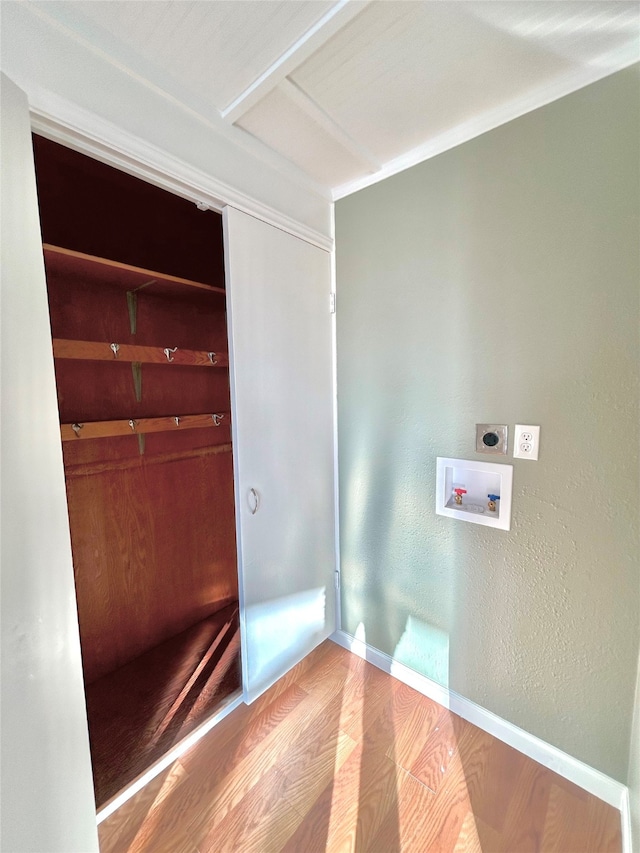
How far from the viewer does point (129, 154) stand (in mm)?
1097

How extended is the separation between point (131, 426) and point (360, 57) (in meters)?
1.62

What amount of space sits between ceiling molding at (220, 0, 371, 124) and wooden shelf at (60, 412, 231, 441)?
1293mm

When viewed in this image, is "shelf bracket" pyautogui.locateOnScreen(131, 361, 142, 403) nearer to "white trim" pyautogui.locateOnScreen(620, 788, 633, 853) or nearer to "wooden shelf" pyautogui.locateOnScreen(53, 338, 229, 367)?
"wooden shelf" pyautogui.locateOnScreen(53, 338, 229, 367)

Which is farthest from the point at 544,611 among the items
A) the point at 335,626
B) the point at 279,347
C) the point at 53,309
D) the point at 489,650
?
the point at 53,309

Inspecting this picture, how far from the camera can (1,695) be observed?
2.50ft

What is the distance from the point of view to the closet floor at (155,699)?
1.37 meters

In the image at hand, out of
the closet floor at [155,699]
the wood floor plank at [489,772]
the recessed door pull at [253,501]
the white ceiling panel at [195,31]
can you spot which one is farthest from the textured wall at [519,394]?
the closet floor at [155,699]

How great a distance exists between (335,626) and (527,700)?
98 cm

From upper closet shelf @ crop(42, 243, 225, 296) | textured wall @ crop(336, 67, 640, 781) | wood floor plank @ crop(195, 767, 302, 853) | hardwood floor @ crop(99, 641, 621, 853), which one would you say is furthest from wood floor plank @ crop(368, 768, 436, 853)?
upper closet shelf @ crop(42, 243, 225, 296)

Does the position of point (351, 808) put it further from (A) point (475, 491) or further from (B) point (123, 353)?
(B) point (123, 353)

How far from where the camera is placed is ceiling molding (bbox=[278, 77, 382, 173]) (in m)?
1.19

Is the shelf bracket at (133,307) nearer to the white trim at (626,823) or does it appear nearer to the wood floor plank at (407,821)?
the wood floor plank at (407,821)

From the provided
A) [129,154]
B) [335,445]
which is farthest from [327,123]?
[335,445]

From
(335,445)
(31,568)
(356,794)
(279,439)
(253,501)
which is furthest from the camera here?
(335,445)
